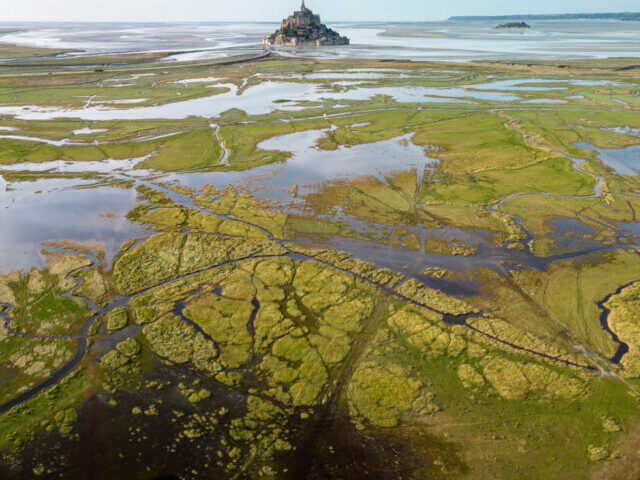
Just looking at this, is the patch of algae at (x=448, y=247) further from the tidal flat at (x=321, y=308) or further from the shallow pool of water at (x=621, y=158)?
the shallow pool of water at (x=621, y=158)

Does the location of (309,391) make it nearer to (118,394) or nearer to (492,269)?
(118,394)

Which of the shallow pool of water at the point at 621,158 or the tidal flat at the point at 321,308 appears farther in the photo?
the shallow pool of water at the point at 621,158

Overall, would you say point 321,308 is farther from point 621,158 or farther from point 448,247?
point 621,158

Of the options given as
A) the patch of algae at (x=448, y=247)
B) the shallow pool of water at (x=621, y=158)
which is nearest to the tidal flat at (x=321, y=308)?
the patch of algae at (x=448, y=247)

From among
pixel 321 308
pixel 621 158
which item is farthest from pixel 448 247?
pixel 621 158

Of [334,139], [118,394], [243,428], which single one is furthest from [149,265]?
[334,139]

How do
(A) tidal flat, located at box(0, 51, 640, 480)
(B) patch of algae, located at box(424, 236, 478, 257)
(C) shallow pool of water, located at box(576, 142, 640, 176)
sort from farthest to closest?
1. (C) shallow pool of water, located at box(576, 142, 640, 176)
2. (B) patch of algae, located at box(424, 236, 478, 257)
3. (A) tidal flat, located at box(0, 51, 640, 480)

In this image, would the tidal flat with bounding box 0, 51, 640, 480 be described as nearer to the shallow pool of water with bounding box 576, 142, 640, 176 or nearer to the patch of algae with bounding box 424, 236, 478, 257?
the patch of algae with bounding box 424, 236, 478, 257

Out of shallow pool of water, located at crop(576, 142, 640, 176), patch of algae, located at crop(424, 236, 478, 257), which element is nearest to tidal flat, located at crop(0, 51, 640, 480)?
patch of algae, located at crop(424, 236, 478, 257)

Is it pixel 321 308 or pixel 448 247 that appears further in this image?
pixel 448 247
